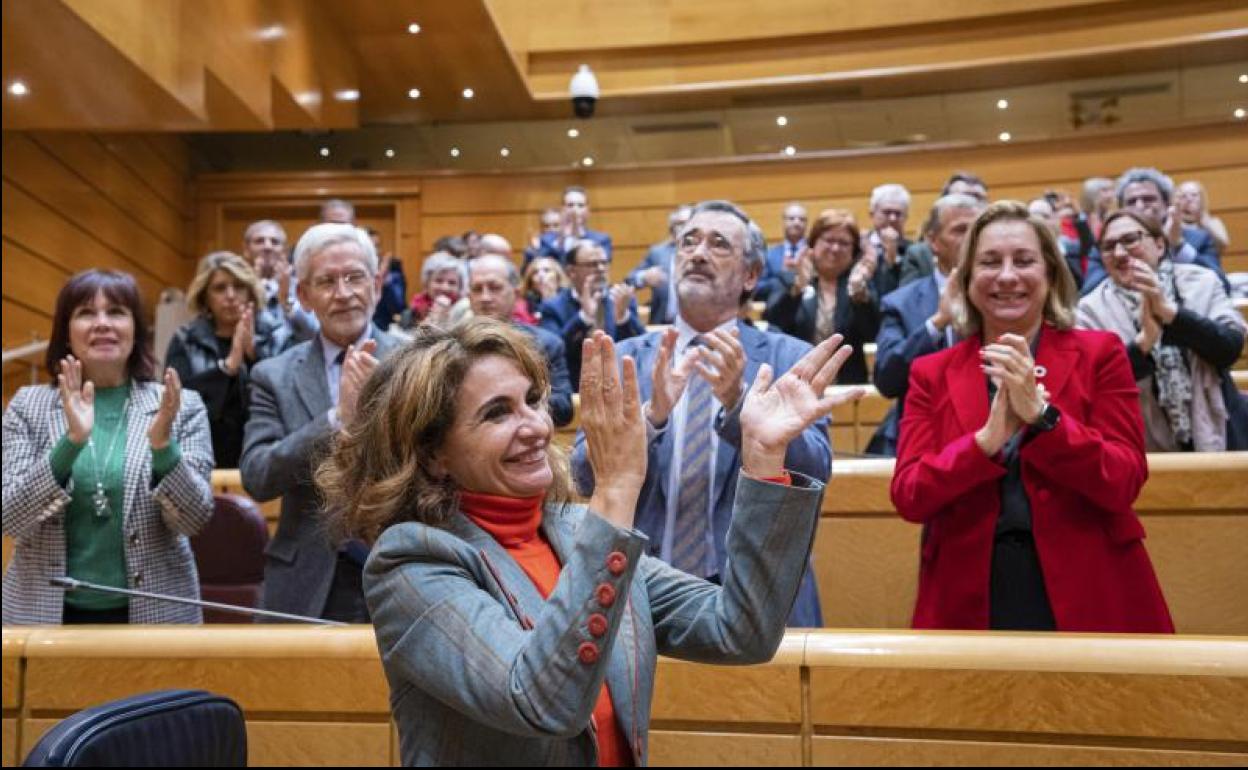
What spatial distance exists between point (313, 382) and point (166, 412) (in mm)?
227

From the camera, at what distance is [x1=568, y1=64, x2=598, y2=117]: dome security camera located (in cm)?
696

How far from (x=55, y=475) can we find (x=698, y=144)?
5.71 metres

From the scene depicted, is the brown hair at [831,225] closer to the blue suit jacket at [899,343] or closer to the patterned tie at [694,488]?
the blue suit jacket at [899,343]

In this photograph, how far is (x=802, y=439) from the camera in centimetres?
157

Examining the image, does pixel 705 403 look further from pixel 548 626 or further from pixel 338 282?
pixel 548 626

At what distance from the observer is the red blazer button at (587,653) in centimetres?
93

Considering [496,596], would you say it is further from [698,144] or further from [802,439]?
[698,144]

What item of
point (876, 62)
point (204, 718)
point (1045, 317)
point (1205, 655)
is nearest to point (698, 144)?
point (876, 62)

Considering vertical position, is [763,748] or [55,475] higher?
[55,475]

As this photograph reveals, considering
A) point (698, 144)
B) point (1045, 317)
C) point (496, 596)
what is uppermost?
point (698, 144)

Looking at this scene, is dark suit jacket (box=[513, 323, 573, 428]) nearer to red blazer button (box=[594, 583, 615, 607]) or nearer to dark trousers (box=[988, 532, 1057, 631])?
dark trousers (box=[988, 532, 1057, 631])

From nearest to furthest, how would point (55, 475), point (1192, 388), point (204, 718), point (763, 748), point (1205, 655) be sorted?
point (204, 718) → point (1205, 655) → point (763, 748) → point (55, 475) → point (1192, 388)

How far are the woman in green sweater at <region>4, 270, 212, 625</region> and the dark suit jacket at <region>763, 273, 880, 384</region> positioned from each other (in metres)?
1.66

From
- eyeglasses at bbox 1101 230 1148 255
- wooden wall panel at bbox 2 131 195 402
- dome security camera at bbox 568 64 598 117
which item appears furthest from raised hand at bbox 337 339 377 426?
dome security camera at bbox 568 64 598 117
